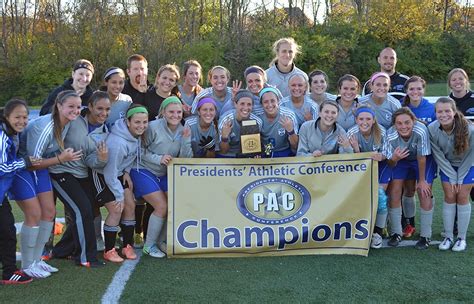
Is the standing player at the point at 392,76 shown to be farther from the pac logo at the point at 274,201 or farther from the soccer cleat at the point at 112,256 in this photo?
the soccer cleat at the point at 112,256

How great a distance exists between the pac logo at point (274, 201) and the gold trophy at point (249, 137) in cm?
35

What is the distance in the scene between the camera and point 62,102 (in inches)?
179

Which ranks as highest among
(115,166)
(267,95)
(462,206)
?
(267,95)

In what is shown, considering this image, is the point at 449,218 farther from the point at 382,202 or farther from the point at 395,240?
the point at 382,202

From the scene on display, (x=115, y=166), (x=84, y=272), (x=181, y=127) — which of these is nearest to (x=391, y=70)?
(x=181, y=127)

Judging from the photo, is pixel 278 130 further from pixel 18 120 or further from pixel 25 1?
pixel 25 1

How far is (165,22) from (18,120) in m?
26.6

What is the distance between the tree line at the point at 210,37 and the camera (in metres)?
27.0

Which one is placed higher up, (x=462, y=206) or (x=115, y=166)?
(x=115, y=166)

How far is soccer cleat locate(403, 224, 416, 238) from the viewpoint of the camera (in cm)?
570

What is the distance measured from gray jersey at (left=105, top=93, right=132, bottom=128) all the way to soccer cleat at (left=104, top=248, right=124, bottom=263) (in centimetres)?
126

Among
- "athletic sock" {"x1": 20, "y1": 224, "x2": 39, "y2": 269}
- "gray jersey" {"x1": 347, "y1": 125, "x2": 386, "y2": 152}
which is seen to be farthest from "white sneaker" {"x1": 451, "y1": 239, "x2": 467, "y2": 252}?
"athletic sock" {"x1": 20, "y1": 224, "x2": 39, "y2": 269}

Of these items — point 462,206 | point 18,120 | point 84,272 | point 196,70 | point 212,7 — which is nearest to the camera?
point 18,120

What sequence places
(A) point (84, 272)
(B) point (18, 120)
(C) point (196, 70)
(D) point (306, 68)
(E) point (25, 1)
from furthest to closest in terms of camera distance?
(E) point (25, 1), (D) point (306, 68), (C) point (196, 70), (A) point (84, 272), (B) point (18, 120)
